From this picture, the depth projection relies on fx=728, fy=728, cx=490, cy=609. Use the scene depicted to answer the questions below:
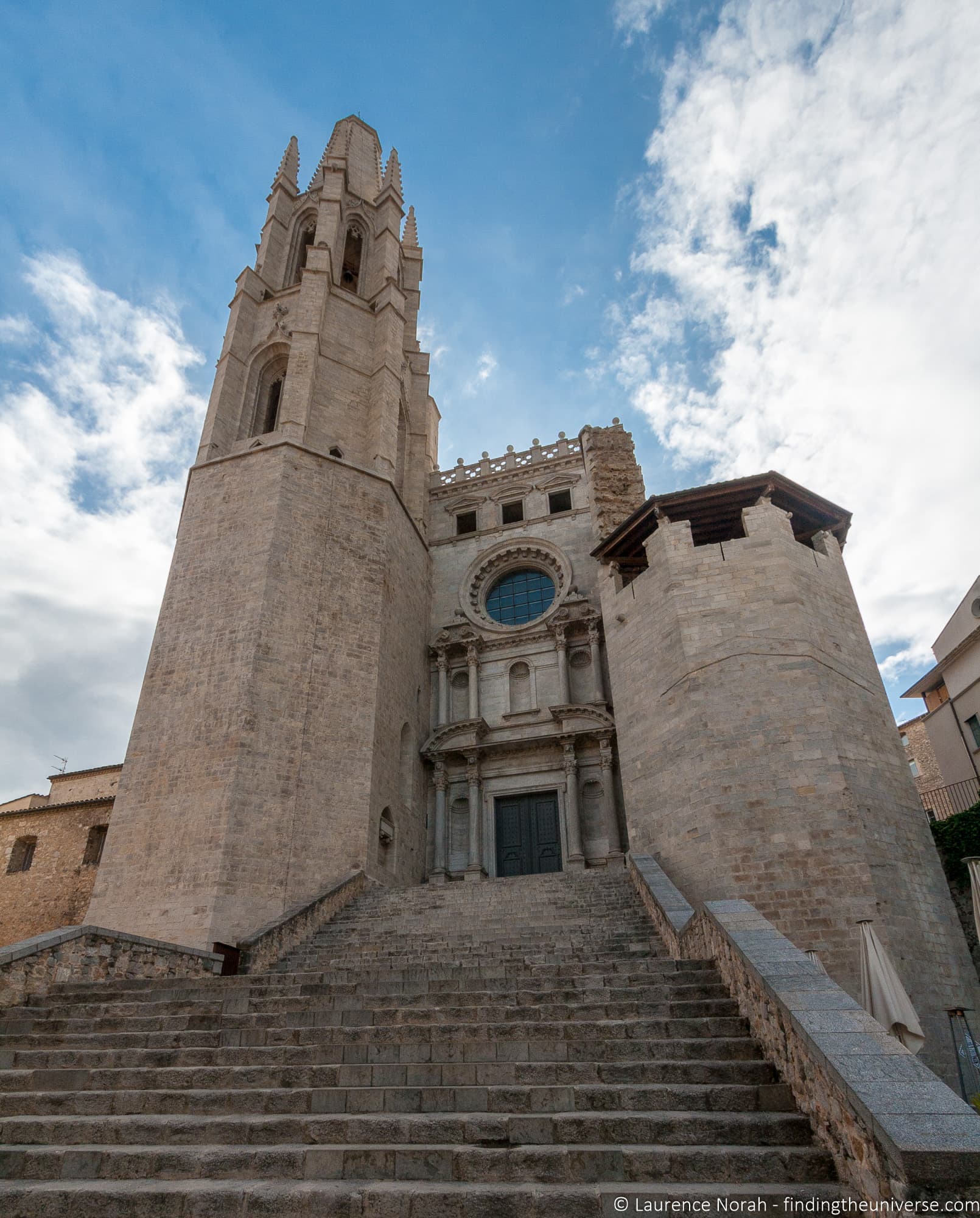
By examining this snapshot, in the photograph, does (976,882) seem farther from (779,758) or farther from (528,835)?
(528,835)

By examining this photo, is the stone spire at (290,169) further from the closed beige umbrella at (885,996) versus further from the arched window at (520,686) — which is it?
the closed beige umbrella at (885,996)

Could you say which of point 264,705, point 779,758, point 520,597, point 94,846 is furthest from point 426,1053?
point 94,846

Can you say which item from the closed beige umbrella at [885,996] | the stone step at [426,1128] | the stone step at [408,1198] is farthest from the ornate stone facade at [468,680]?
the stone step at [408,1198]

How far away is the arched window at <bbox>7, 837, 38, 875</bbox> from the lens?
1805 centimetres

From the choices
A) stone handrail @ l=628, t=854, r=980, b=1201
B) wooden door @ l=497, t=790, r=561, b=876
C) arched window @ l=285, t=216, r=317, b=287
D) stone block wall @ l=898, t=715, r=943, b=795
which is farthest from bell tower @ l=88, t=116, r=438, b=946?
stone block wall @ l=898, t=715, r=943, b=795

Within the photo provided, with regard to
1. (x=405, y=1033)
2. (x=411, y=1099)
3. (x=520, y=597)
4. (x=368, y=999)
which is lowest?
(x=411, y=1099)

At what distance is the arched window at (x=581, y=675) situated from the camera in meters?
17.4

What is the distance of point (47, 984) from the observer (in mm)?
7645

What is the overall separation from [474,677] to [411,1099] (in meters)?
13.7

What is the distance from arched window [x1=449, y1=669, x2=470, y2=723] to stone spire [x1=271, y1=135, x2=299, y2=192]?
17.9 metres

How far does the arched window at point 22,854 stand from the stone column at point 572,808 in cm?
1322

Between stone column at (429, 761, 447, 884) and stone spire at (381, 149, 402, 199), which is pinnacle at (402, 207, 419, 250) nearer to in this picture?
stone spire at (381, 149, 402, 199)

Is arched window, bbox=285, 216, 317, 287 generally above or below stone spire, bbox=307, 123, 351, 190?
below

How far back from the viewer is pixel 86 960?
812 cm
